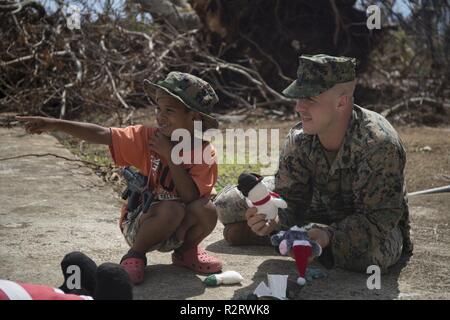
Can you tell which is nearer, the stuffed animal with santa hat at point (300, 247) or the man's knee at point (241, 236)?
the stuffed animal with santa hat at point (300, 247)

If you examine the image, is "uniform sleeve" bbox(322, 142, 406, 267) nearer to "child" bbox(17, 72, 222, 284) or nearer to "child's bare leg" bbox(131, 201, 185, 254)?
"child" bbox(17, 72, 222, 284)

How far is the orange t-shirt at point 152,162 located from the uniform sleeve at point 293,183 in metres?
0.46

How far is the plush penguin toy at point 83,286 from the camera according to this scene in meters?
2.39

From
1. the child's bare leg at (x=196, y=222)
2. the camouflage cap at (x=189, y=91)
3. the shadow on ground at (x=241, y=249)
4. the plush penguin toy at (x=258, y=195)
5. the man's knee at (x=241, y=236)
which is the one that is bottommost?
the shadow on ground at (x=241, y=249)

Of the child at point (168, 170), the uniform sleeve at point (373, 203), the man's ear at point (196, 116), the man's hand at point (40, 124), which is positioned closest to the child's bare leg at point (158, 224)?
the child at point (168, 170)

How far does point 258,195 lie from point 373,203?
0.63 meters

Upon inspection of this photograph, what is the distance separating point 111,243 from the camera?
12.4ft

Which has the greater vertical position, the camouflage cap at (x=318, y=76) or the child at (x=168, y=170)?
the camouflage cap at (x=318, y=76)

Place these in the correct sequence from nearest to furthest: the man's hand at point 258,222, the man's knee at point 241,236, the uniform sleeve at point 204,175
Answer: the man's hand at point 258,222 → the uniform sleeve at point 204,175 → the man's knee at point 241,236

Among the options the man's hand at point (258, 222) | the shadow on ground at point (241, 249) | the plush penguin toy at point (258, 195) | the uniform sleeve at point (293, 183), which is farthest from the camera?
the shadow on ground at point (241, 249)

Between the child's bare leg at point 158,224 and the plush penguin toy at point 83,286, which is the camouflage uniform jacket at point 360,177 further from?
the plush penguin toy at point 83,286

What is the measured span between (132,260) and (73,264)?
343 millimetres

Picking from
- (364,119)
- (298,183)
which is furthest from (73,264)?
(364,119)

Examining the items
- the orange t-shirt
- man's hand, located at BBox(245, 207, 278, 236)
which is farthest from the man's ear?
man's hand, located at BBox(245, 207, 278, 236)
